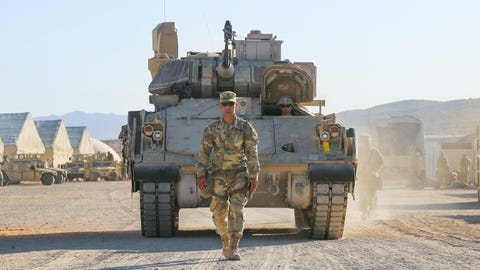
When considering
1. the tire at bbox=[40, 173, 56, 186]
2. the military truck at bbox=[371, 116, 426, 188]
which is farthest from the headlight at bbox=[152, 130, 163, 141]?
the tire at bbox=[40, 173, 56, 186]

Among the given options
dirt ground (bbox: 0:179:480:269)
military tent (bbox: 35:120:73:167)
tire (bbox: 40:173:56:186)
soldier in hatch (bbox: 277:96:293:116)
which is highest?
military tent (bbox: 35:120:73:167)

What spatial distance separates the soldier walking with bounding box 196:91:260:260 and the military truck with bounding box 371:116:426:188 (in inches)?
1470

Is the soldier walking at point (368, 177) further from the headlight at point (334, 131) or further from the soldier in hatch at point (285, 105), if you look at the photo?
the headlight at point (334, 131)

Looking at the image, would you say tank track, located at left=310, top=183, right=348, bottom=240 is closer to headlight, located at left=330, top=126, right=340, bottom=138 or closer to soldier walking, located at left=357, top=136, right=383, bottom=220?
headlight, located at left=330, top=126, right=340, bottom=138

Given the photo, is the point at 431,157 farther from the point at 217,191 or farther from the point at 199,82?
the point at 217,191

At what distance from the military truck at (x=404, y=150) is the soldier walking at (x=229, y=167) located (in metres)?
37.3

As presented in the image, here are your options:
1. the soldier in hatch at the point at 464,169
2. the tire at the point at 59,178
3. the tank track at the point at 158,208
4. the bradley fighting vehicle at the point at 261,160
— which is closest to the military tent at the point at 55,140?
the tire at the point at 59,178

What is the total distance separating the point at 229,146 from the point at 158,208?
3.56 meters

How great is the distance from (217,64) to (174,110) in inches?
87.4

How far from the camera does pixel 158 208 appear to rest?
14180 mm

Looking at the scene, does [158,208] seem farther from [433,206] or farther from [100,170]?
[100,170]

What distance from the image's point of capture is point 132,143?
14.7m

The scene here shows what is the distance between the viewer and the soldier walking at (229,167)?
10836mm

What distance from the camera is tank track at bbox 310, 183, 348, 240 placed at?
559 inches
